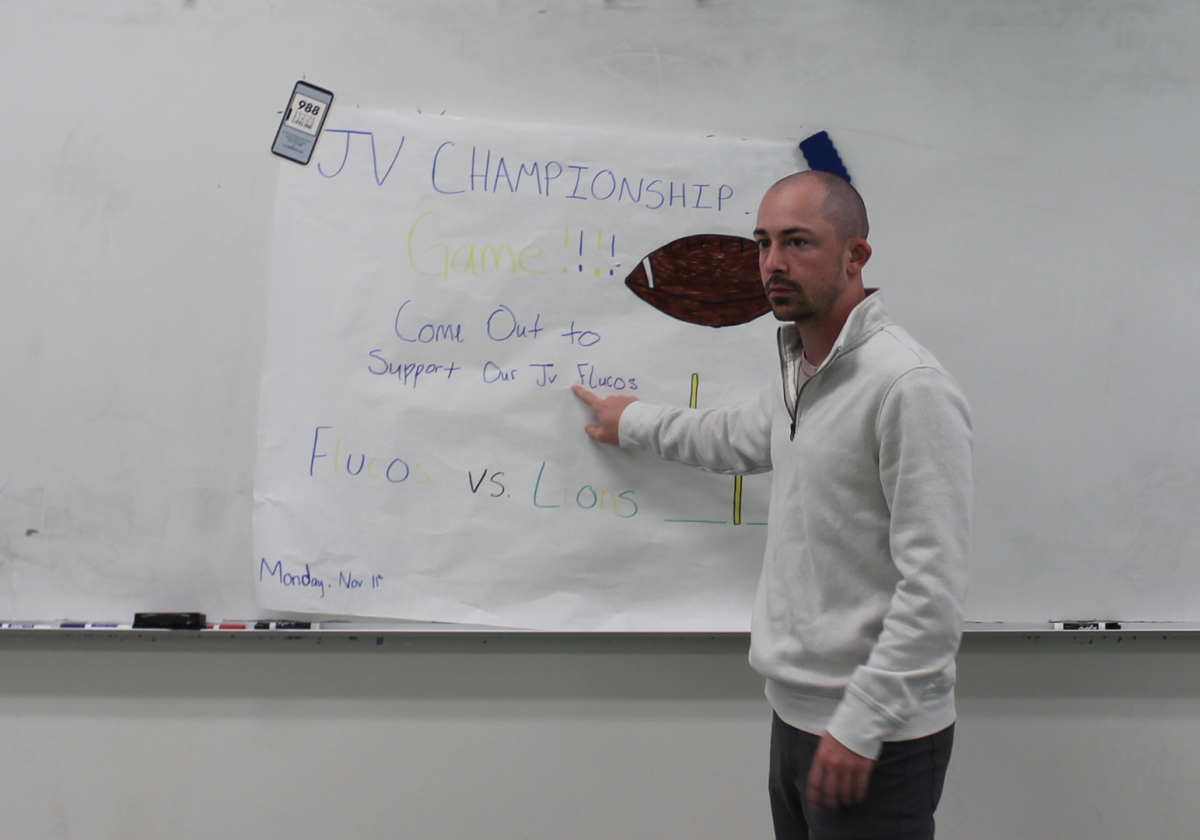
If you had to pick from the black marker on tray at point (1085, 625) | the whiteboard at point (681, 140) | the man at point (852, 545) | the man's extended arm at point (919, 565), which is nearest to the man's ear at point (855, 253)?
the man at point (852, 545)

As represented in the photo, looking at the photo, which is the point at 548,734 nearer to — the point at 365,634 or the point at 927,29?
the point at 365,634

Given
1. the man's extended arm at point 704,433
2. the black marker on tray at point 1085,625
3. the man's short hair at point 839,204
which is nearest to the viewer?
the man's short hair at point 839,204

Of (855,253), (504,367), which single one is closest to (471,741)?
(504,367)

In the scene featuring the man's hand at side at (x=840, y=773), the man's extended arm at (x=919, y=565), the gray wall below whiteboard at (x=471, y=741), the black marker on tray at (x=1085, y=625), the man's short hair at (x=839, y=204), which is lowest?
the gray wall below whiteboard at (x=471, y=741)

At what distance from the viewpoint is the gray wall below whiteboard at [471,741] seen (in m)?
1.18

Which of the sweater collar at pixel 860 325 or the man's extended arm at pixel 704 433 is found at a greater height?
the sweater collar at pixel 860 325

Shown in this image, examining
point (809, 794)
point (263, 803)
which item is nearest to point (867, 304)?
point (809, 794)

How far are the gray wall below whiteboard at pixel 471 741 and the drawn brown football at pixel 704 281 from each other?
1.85ft

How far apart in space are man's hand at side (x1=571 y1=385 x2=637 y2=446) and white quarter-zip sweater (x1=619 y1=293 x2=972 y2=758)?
0.25m

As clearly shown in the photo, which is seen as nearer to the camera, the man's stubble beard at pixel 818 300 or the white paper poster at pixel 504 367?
the man's stubble beard at pixel 818 300

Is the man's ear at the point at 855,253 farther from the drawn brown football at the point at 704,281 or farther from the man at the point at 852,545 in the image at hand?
the drawn brown football at the point at 704,281

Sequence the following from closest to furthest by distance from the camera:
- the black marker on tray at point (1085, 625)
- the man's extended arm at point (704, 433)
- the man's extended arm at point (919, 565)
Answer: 1. the man's extended arm at point (919, 565)
2. the man's extended arm at point (704, 433)
3. the black marker on tray at point (1085, 625)

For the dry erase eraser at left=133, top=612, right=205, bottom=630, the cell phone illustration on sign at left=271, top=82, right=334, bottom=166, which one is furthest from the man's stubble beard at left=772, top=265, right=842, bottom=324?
the dry erase eraser at left=133, top=612, right=205, bottom=630

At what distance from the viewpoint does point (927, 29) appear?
1263 millimetres
